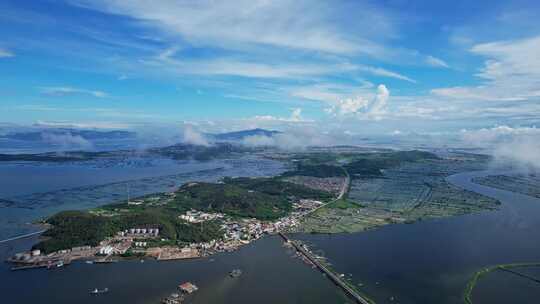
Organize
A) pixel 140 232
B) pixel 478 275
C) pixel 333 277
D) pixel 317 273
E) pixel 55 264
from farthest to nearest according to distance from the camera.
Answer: pixel 140 232, pixel 55 264, pixel 317 273, pixel 478 275, pixel 333 277

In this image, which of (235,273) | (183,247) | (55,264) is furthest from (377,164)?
(55,264)

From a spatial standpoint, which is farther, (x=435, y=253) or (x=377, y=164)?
(x=377, y=164)

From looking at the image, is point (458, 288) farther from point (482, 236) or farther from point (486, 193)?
point (486, 193)

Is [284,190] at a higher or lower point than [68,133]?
lower

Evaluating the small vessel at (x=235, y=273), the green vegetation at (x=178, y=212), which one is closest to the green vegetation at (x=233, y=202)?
the green vegetation at (x=178, y=212)

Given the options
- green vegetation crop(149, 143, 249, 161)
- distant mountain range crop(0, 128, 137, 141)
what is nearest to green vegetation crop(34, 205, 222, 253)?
green vegetation crop(149, 143, 249, 161)

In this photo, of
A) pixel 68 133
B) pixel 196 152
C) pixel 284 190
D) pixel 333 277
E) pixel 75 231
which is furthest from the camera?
pixel 68 133

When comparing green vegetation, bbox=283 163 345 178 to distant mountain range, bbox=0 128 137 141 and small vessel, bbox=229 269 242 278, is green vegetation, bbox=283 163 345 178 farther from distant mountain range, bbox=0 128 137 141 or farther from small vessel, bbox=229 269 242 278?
distant mountain range, bbox=0 128 137 141

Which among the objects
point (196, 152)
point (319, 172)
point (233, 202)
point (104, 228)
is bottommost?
point (104, 228)

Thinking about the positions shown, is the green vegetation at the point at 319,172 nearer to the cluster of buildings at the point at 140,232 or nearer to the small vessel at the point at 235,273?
the cluster of buildings at the point at 140,232

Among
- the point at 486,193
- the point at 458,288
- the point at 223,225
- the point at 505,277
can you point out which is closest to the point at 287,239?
the point at 223,225

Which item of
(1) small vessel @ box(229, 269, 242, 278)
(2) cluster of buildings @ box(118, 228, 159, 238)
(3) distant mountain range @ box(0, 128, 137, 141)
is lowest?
(1) small vessel @ box(229, 269, 242, 278)

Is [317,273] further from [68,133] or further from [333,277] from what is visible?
[68,133]
